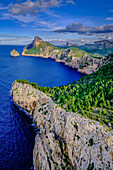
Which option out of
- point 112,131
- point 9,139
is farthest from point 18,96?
point 112,131

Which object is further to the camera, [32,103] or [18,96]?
[18,96]

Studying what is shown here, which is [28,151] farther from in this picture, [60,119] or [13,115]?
[13,115]

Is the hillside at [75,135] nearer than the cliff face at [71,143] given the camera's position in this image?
No

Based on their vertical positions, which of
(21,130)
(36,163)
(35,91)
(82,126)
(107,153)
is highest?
(35,91)

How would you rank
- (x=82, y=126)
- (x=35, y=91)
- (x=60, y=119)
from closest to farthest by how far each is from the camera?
(x=82, y=126)
(x=60, y=119)
(x=35, y=91)

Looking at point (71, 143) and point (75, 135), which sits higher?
point (75, 135)

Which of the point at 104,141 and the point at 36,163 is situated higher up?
the point at 104,141

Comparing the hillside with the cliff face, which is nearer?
the cliff face

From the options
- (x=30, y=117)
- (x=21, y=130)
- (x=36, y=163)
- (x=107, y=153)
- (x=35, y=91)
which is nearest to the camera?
(x=107, y=153)
